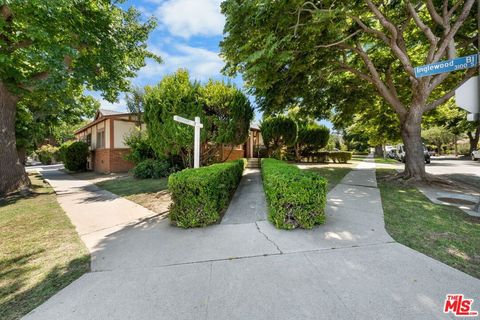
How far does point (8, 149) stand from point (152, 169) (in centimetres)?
579

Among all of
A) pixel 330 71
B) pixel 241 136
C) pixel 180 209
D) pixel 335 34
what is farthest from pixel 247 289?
pixel 330 71

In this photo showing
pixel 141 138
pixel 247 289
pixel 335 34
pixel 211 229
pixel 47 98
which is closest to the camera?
pixel 247 289

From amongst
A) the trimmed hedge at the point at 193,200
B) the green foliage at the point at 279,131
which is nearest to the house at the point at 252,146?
the green foliage at the point at 279,131

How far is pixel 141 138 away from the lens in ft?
45.1

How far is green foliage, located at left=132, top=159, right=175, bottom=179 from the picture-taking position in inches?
479

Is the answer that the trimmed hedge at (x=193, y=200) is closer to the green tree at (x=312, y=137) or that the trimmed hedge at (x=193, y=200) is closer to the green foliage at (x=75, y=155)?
the green tree at (x=312, y=137)

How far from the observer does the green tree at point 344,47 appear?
238 inches

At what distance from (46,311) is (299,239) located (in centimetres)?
336

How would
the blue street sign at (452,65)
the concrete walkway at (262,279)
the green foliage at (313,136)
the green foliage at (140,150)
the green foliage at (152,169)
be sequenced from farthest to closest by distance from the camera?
the green foliage at (313,136)
the green foliage at (140,150)
the green foliage at (152,169)
the blue street sign at (452,65)
the concrete walkway at (262,279)

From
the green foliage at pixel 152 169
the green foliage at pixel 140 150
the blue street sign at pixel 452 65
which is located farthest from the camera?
the green foliage at pixel 140 150

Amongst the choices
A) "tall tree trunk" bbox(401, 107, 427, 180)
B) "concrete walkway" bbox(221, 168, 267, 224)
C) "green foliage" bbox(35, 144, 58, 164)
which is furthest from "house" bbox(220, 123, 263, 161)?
"green foliage" bbox(35, 144, 58, 164)

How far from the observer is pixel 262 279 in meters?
2.63

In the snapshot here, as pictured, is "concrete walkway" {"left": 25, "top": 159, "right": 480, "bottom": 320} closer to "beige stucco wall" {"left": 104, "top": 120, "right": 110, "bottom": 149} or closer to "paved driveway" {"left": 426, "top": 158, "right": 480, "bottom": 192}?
"paved driveway" {"left": 426, "top": 158, "right": 480, "bottom": 192}

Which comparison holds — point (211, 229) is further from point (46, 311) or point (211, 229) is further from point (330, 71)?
point (330, 71)
